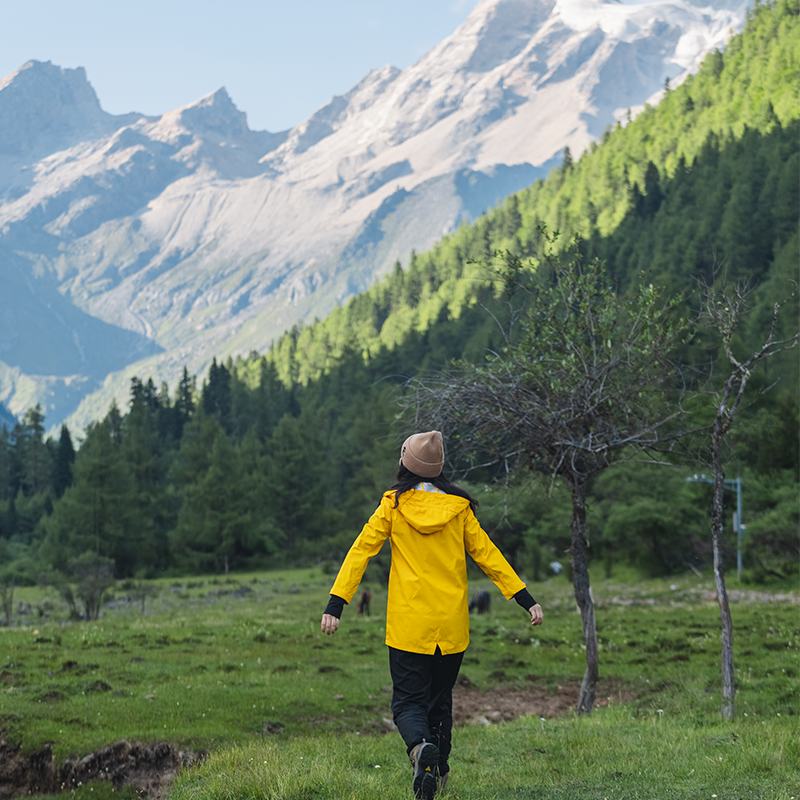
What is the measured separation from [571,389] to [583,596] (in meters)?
3.66

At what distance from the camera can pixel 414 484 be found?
25.1 ft

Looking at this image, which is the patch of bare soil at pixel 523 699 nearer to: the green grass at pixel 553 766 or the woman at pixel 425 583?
the green grass at pixel 553 766

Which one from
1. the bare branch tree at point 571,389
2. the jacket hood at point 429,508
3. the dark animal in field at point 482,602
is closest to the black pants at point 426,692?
the jacket hood at point 429,508

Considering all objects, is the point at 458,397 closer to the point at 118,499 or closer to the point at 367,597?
the point at 367,597

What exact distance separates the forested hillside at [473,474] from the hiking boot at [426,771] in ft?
22.8

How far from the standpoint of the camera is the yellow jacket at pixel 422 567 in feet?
23.9

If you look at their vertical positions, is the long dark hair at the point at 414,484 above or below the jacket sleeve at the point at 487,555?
above

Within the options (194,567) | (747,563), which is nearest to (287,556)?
(194,567)

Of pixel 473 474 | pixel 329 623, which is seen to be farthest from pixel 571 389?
pixel 473 474

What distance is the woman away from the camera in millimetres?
7270

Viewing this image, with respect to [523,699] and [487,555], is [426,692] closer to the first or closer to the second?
[487,555]

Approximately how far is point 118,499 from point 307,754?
73.4 m

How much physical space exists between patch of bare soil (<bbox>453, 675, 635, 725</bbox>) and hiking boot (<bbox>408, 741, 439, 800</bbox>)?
707 centimetres

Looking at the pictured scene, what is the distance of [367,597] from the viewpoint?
33094mm
